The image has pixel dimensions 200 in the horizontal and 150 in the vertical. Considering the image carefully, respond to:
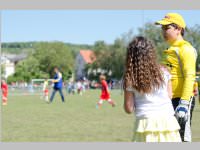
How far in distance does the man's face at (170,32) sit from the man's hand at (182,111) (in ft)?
2.38

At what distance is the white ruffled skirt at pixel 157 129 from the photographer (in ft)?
14.9

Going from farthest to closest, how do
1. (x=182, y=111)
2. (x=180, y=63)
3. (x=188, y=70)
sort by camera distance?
(x=180, y=63)
(x=188, y=70)
(x=182, y=111)

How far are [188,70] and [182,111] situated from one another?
0.44 m

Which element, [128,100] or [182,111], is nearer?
[128,100]

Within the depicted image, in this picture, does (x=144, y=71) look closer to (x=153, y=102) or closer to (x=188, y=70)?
(x=153, y=102)

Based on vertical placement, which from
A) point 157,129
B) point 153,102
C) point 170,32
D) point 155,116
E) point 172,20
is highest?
point 172,20

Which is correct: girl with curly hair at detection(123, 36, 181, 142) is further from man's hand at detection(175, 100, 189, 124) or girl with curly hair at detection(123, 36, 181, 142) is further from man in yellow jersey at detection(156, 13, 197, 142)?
man in yellow jersey at detection(156, 13, 197, 142)

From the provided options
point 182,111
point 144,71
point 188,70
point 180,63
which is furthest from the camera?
point 180,63

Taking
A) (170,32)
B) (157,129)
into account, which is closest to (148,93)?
(157,129)

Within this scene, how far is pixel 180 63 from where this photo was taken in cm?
526

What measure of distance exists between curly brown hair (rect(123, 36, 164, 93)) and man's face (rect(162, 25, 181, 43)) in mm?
854

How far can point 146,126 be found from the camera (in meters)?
4.55

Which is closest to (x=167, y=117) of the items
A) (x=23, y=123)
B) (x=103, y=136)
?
(x=103, y=136)

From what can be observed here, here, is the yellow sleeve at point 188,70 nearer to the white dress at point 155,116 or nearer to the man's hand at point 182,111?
the man's hand at point 182,111
